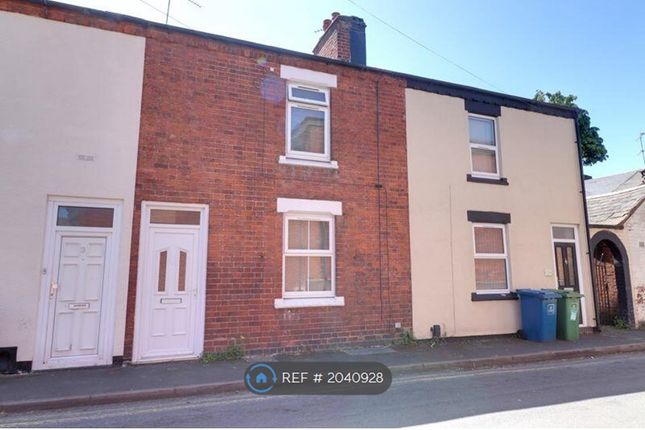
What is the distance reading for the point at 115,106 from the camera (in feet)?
24.4

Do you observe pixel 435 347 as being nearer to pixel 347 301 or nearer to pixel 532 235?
pixel 347 301

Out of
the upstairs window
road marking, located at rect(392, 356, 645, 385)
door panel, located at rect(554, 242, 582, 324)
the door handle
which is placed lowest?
road marking, located at rect(392, 356, 645, 385)

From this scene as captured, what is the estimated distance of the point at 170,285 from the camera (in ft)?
24.4

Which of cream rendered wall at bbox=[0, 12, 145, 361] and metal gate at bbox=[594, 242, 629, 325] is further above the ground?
cream rendered wall at bbox=[0, 12, 145, 361]

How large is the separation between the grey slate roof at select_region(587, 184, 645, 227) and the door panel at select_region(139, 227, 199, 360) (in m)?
10.8

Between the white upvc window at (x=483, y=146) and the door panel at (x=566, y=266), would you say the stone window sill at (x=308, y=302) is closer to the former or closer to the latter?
the white upvc window at (x=483, y=146)

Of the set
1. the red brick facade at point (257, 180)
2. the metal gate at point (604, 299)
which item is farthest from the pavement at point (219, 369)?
the metal gate at point (604, 299)

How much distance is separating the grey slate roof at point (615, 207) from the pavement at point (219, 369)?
357 centimetres

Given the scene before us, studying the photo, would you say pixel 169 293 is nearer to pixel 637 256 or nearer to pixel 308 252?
pixel 308 252

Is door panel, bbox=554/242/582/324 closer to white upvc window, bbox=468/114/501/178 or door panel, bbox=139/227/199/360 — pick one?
white upvc window, bbox=468/114/501/178

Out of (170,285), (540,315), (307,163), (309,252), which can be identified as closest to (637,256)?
(540,315)

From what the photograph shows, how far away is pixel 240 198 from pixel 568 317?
7.87 metres

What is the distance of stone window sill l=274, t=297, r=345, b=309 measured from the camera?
8.05 meters

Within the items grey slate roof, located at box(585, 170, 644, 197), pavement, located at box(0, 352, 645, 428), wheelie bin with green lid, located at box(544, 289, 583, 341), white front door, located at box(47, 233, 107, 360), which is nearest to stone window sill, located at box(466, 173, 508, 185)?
wheelie bin with green lid, located at box(544, 289, 583, 341)
